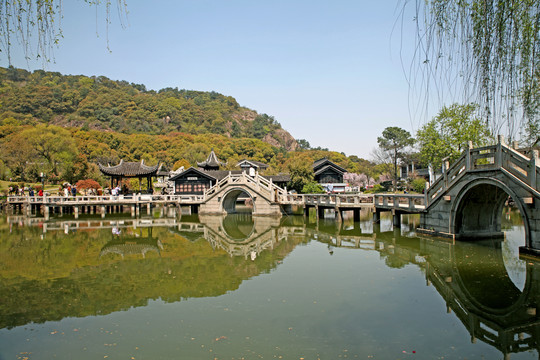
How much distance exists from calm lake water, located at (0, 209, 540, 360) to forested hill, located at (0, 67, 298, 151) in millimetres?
73424

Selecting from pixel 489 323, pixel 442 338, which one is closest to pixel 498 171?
pixel 489 323

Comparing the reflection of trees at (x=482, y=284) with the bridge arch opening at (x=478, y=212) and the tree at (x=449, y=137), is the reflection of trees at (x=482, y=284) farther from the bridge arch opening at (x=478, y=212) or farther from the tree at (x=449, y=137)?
the tree at (x=449, y=137)

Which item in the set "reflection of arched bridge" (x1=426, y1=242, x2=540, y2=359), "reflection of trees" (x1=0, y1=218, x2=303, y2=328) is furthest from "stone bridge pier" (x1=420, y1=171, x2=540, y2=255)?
"reflection of trees" (x1=0, y1=218, x2=303, y2=328)

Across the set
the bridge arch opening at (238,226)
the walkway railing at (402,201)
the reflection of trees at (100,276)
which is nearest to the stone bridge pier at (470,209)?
the walkway railing at (402,201)

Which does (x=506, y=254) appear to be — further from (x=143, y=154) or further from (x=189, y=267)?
(x=143, y=154)

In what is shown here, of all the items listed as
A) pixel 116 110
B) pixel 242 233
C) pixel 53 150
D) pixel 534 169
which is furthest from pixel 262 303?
pixel 116 110

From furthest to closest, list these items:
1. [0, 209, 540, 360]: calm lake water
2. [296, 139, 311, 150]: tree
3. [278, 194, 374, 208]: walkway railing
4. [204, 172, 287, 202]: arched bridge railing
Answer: [296, 139, 311, 150]: tree, [204, 172, 287, 202]: arched bridge railing, [278, 194, 374, 208]: walkway railing, [0, 209, 540, 360]: calm lake water

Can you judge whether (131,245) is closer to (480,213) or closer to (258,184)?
(258,184)

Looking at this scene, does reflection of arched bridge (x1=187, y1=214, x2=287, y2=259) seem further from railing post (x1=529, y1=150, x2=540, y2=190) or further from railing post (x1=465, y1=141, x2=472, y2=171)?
railing post (x1=529, y1=150, x2=540, y2=190)

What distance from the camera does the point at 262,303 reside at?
9047 millimetres

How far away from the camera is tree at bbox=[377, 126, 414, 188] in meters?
48.2

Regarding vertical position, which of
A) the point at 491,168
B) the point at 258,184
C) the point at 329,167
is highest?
the point at 329,167

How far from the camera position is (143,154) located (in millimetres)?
69812

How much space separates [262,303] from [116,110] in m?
105
